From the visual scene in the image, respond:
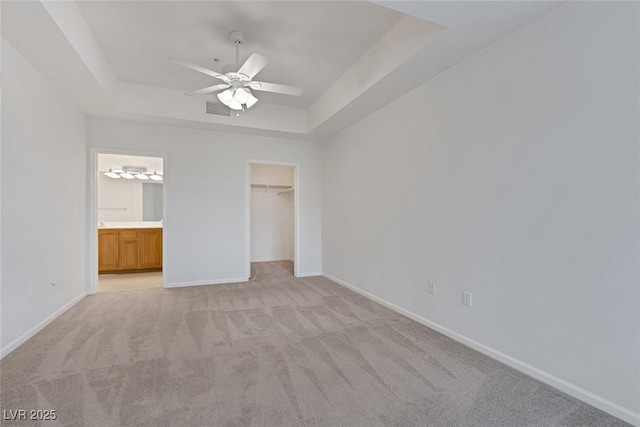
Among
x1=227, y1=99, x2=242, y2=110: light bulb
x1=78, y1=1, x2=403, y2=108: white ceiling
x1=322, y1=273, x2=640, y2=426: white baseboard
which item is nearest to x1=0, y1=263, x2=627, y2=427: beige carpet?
x1=322, y1=273, x2=640, y2=426: white baseboard

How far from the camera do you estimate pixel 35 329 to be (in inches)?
107

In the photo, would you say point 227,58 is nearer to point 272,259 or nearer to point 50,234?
point 50,234

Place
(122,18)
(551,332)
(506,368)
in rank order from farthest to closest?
(122,18)
(506,368)
(551,332)

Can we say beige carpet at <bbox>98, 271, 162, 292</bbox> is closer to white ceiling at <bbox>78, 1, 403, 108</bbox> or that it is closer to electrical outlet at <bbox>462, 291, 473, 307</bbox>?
white ceiling at <bbox>78, 1, 403, 108</bbox>

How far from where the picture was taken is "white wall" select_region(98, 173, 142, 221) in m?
6.29

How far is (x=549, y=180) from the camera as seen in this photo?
194 cm

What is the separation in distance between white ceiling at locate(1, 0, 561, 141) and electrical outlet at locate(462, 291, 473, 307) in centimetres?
209

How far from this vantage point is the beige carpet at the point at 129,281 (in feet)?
15.0

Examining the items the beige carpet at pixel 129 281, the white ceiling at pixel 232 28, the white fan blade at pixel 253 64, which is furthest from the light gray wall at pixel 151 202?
the white fan blade at pixel 253 64

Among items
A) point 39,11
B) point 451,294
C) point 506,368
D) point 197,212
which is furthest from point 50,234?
point 506,368

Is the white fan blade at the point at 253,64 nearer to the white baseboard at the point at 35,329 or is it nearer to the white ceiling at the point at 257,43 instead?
the white ceiling at the point at 257,43

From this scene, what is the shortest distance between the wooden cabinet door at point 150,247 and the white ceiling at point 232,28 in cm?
300

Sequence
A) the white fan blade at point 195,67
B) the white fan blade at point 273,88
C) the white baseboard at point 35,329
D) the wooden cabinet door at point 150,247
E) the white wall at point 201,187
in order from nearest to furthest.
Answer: the white baseboard at point 35,329
the white fan blade at point 195,67
the white fan blade at point 273,88
the white wall at point 201,187
the wooden cabinet door at point 150,247

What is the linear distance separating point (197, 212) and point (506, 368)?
443 centimetres
